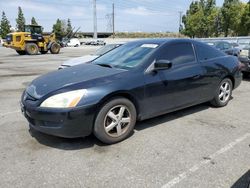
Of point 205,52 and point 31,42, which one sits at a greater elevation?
point 31,42

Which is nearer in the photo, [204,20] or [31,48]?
[31,48]

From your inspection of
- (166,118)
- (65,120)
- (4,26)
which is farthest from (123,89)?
(4,26)

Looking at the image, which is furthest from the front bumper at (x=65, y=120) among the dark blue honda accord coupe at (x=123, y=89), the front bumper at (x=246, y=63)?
the front bumper at (x=246, y=63)

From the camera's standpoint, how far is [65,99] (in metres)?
3.38

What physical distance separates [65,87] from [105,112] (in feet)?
2.11

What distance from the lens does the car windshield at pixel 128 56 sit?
4191 millimetres

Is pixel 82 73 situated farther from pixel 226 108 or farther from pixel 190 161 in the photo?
pixel 226 108

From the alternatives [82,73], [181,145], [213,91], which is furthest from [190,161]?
[213,91]

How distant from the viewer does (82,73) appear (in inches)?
157

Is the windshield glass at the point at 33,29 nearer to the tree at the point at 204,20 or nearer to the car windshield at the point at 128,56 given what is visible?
the car windshield at the point at 128,56

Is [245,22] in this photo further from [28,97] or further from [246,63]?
[28,97]

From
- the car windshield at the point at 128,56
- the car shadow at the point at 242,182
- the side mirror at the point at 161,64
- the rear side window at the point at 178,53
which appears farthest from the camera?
the rear side window at the point at 178,53

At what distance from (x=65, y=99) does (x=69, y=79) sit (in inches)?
18.9

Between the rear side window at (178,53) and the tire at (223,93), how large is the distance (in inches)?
43.7
